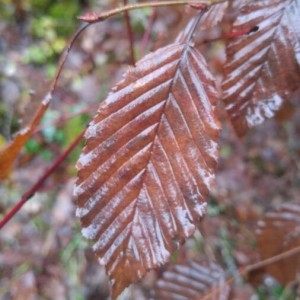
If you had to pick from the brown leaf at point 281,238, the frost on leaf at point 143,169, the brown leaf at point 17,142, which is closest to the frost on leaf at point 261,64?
the frost on leaf at point 143,169

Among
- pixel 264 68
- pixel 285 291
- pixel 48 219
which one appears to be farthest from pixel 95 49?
pixel 264 68

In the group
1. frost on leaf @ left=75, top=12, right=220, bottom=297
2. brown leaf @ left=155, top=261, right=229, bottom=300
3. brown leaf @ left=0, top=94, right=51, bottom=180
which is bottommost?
brown leaf @ left=155, top=261, right=229, bottom=300

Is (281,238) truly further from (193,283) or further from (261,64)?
(261,64)

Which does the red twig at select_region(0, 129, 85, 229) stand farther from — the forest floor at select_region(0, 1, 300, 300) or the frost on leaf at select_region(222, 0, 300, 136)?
the forest floor at select_region(0, 1, 300, 300)

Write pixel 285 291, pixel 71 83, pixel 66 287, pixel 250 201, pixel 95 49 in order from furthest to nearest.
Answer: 1. pixel 95 49
2. pixel 71 83
3. pixel 250 201
4. pixel 66 287
5. pixel 285 291

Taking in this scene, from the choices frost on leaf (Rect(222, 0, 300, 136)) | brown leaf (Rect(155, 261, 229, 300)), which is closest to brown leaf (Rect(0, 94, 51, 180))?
frost on leaf (Rect(222, 0, 300, 136))

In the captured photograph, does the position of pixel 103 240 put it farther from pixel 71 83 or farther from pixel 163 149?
pixel 71 83
